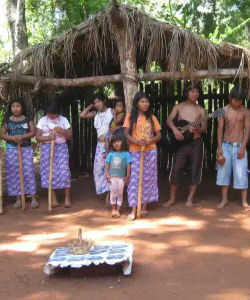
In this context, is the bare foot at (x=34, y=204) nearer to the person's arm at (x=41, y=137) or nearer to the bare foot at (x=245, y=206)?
the person's arm at (x=41, y=137)

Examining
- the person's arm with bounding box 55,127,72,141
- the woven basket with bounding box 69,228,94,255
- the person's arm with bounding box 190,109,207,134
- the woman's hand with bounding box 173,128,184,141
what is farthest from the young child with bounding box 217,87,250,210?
the woven basket with bounding box 69,228,94,255

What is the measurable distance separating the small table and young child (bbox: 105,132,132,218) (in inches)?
73.9

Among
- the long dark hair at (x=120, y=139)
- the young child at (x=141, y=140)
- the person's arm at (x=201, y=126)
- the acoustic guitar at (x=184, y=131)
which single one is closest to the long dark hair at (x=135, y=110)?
the young child at (x=141, y=140)

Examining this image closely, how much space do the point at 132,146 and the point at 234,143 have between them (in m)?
1.50

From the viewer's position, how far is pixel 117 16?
550cm

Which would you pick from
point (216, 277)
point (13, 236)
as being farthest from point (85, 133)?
point (216, 277)

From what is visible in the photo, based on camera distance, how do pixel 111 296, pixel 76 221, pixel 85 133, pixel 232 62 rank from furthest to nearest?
pixel 85 133 → pixel 232 62 → pixel 76 221 → pixel 111 296

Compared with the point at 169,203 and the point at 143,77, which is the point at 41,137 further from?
the point at 169,203

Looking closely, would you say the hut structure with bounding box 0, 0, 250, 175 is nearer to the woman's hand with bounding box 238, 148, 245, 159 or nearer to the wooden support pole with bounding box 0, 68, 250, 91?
the wooden support pole with bounding box 0, 68, 250, 91

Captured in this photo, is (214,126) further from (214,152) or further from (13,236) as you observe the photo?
(13,236)

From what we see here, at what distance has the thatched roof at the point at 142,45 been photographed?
18.8ft

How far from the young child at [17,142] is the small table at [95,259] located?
2.71 metres

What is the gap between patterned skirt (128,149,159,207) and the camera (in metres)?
5.57

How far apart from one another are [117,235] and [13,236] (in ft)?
4.29
